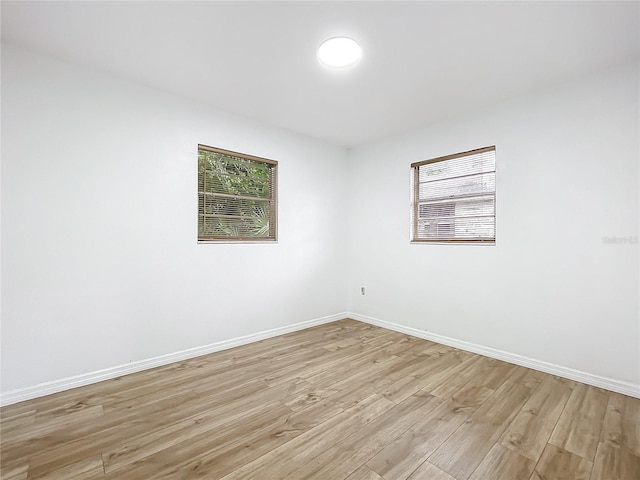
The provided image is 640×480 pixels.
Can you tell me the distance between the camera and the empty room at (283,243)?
177 cm

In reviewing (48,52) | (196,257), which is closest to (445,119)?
(196,257)

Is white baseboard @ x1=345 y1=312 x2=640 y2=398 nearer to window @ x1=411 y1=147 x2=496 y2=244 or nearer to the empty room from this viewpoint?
the empty room

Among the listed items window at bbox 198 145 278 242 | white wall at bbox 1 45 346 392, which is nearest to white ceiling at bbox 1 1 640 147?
white wall at bbox 1 45 346 392

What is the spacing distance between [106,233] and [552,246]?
3.83 metres

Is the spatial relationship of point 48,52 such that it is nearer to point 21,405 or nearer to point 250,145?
point 250,145

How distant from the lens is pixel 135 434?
5.90 feet

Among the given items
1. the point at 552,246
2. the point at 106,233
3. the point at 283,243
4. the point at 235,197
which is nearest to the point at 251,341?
the point at 283,243

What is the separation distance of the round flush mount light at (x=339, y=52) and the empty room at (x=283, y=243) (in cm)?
2

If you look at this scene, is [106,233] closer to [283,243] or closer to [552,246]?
[283,243]

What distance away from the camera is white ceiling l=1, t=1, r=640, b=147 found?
1822 millimetres

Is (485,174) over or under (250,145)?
under

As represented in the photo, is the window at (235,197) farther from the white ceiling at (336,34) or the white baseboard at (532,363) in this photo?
the white baseboard at (532,363)

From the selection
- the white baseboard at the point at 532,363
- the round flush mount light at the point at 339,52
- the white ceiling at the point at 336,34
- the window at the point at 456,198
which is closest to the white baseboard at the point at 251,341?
the white baseboard at the point at 532,363

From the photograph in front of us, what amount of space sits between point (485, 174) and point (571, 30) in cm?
136
